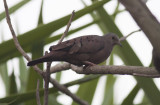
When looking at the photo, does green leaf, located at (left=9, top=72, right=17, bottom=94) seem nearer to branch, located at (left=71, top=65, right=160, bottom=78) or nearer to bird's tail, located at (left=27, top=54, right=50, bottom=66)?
bird's tail, located at (left=27, top=54, right=50, bottom=66)

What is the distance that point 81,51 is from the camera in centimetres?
215

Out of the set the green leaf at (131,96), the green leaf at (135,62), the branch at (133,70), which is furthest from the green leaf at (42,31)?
the branch at (133,70)

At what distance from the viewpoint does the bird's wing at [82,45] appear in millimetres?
2051

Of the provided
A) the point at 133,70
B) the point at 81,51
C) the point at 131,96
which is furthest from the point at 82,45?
the point at 133,70

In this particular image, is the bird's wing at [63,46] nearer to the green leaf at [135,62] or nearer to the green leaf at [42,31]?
the green leaf at [42,31]

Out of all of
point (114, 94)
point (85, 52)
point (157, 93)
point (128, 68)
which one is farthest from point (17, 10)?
point (128, 68)

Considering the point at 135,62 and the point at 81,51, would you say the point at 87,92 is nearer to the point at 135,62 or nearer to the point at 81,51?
the point at 81,51

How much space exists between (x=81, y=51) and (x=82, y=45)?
2.4 inches

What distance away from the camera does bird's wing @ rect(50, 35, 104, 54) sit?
6.73 feet

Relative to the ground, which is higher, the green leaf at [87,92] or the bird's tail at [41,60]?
the bird's tail at [41,60]

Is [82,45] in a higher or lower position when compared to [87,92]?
higher

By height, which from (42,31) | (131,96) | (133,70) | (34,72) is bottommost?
(131,96)

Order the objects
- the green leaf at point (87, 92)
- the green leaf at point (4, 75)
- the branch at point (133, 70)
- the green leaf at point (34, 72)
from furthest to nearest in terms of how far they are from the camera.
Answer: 1. the green leaf at point (4, 75)
2. the green leaf at point (87, 92)
3. the green leaf at point (34, 72)
4. the branch at point (133, 70)

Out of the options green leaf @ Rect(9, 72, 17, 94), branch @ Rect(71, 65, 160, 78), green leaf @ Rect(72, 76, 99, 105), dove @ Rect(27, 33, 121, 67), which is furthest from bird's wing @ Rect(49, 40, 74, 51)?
branch @ Rect(71, 65, 160, 78)
